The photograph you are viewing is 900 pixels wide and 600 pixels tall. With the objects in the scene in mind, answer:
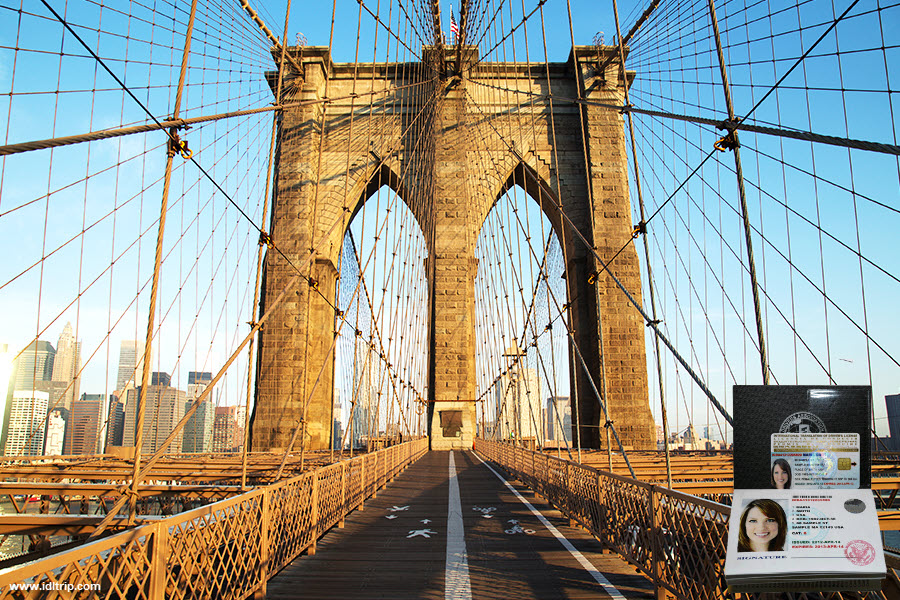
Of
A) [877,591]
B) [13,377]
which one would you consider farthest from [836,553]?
[13,377]

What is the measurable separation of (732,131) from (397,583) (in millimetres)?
4337

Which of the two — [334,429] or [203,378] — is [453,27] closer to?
[203,378]

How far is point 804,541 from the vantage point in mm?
2141

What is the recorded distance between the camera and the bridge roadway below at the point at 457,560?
3895 mm

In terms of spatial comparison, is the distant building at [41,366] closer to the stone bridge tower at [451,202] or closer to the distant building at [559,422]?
the stone bridge tower at [451,202]

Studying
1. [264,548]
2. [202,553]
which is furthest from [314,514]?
[202,553]

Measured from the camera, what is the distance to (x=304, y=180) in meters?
21.4

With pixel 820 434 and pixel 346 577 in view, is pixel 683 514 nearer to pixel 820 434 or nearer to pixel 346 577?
pixel 820 434

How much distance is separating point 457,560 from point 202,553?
242cm

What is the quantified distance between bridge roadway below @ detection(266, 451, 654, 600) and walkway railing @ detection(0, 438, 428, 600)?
250 mm

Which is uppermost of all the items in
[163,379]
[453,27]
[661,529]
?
[453,27]

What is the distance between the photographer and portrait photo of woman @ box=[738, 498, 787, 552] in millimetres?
2170

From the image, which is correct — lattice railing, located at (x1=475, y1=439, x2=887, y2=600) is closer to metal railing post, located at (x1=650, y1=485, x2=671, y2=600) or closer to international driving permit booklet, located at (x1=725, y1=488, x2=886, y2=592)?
metal railing post, located at (x1=650, y1=485, x2=671, y2=600)

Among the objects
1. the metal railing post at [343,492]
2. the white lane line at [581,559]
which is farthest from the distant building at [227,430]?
the white lane line at [581,559]
